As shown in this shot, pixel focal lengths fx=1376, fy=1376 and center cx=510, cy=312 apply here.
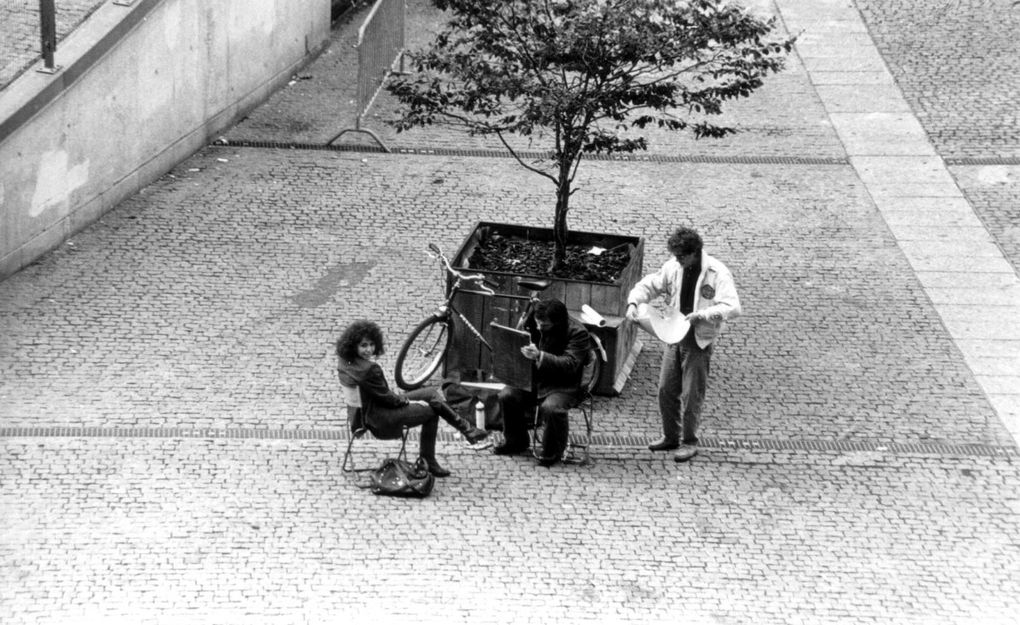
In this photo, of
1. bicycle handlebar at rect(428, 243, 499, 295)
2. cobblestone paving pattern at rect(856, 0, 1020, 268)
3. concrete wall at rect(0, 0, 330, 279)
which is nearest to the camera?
bicycle handlebar at rect(428, 243, 499, 295)

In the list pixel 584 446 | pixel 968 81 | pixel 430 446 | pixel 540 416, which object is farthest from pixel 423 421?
pixel 968 81

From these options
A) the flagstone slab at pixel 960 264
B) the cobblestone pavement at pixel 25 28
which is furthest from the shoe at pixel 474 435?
the cobblestone pavement at pixel 25 28

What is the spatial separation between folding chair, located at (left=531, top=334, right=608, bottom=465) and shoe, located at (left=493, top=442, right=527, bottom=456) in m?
Answer: 0.09

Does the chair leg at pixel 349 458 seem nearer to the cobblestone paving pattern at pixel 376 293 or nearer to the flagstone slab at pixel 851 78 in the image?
the cobblestone paving pattern at pixel 376 293

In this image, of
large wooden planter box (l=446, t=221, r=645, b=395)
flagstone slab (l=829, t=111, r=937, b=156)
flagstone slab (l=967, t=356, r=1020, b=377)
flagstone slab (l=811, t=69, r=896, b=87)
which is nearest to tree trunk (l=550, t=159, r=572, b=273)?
large wooden planter box (l=446, t=221, r=645, b=395)

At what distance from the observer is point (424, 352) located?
1025 centimetres

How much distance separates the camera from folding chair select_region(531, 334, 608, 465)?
30.2 ft

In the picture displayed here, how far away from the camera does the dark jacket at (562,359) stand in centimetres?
900

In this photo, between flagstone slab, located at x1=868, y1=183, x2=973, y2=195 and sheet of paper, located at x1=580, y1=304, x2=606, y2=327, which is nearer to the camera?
sheet of paper, located at x1=580, y1=304, x2=606, y2=327

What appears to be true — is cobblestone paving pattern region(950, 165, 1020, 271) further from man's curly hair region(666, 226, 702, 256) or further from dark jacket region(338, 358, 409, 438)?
dark jacket region(338, 358, 409, 438)

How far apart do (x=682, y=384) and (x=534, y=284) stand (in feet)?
4.61

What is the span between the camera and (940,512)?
29.0ft

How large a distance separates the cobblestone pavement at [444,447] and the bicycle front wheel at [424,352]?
48 centimetres

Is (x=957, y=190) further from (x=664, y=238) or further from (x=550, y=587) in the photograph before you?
A: (x=550, y=587)
